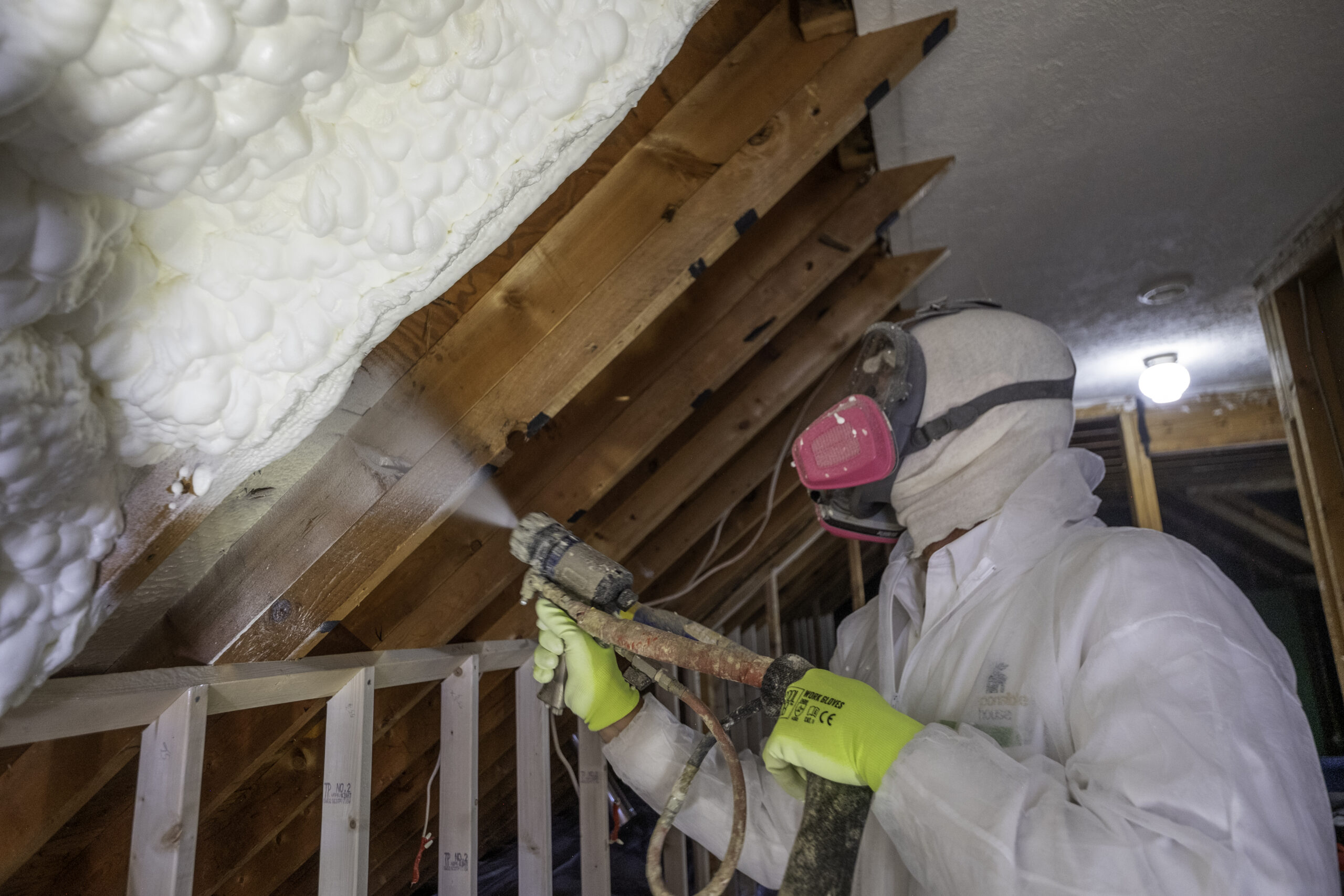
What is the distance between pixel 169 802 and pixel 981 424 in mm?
1464

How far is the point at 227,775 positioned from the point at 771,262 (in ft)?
5.71

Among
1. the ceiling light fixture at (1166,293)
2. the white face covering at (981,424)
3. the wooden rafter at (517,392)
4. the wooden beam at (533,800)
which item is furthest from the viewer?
the ceiling light fixture at (1166,293)

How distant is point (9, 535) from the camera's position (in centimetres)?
71

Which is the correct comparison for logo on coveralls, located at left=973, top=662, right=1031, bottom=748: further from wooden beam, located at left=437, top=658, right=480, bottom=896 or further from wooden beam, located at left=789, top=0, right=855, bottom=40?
wooden beam, located at left=789, top=0, right=855, bottom=40

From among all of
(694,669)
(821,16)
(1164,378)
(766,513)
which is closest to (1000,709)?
(694,669)

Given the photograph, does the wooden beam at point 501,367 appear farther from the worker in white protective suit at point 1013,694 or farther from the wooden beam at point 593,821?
the wooden beam at point 593,821

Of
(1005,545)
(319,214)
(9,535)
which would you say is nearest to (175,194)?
(319,214)

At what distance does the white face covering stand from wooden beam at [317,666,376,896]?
3.75ft

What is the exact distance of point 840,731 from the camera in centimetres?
119

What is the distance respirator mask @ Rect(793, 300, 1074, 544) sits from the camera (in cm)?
153

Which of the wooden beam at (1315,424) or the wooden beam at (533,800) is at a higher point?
the wooden beam at (1315,424)

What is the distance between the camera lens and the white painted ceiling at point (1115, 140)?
5.42 feet

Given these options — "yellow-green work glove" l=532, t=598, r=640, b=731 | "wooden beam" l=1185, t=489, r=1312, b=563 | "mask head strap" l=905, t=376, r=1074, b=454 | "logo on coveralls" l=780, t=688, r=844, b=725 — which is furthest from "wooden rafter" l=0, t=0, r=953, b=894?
"wooden beam" l=1185, t=489, r=1312, b=563

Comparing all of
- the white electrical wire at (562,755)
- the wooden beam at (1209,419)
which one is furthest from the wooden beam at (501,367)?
the wooden beam at (1209,419)
